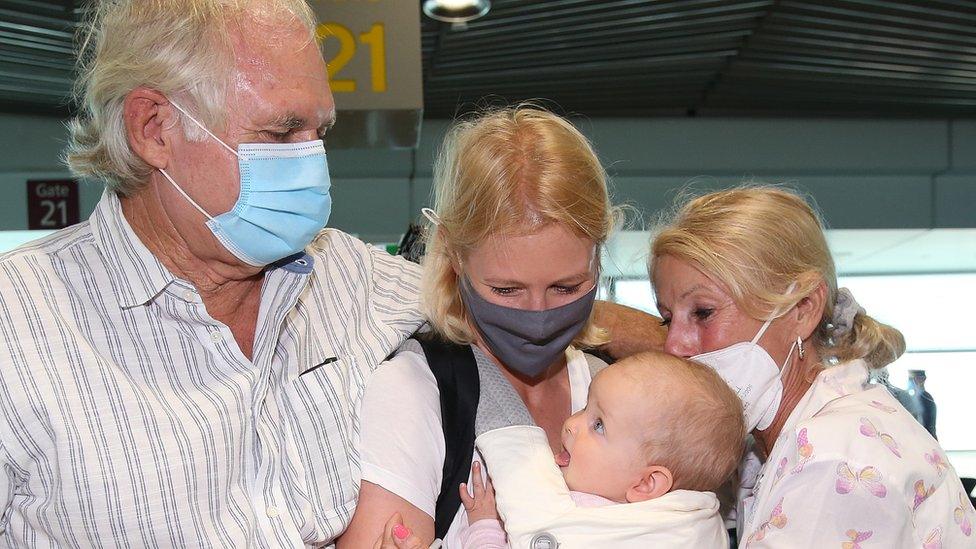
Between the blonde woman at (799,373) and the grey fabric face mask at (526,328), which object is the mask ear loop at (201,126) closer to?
the grey fabric face mask at (526,328)

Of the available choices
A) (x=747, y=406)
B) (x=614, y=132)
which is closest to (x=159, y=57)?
(x=747, y=406)

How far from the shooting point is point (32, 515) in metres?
1.58

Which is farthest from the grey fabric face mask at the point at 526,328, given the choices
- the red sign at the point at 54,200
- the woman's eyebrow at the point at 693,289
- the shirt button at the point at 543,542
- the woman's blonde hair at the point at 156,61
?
the red sign at the point at 54,200

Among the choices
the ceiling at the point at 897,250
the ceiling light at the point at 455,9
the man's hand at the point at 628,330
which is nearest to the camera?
the man's hand at the point at 628,330

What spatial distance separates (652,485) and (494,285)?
18.1 inches

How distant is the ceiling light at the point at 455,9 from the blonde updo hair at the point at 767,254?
3919 mm

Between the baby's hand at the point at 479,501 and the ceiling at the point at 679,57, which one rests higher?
the ceiling at the point at 679,57

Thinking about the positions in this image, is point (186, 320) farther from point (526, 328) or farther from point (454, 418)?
point (526, 328)

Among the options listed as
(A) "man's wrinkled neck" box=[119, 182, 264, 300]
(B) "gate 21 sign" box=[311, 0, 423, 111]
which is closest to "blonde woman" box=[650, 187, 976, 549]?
(A) "man's wrinkled neck" box=[119, 182, 264, 300]

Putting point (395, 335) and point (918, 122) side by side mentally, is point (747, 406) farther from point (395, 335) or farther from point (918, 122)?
point (918, 122)

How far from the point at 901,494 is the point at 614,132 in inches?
323

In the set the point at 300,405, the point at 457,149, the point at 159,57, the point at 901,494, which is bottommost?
the point at 901,494

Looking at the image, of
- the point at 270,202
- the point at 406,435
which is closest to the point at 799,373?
the point at 406,435

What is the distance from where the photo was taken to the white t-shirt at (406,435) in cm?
171
